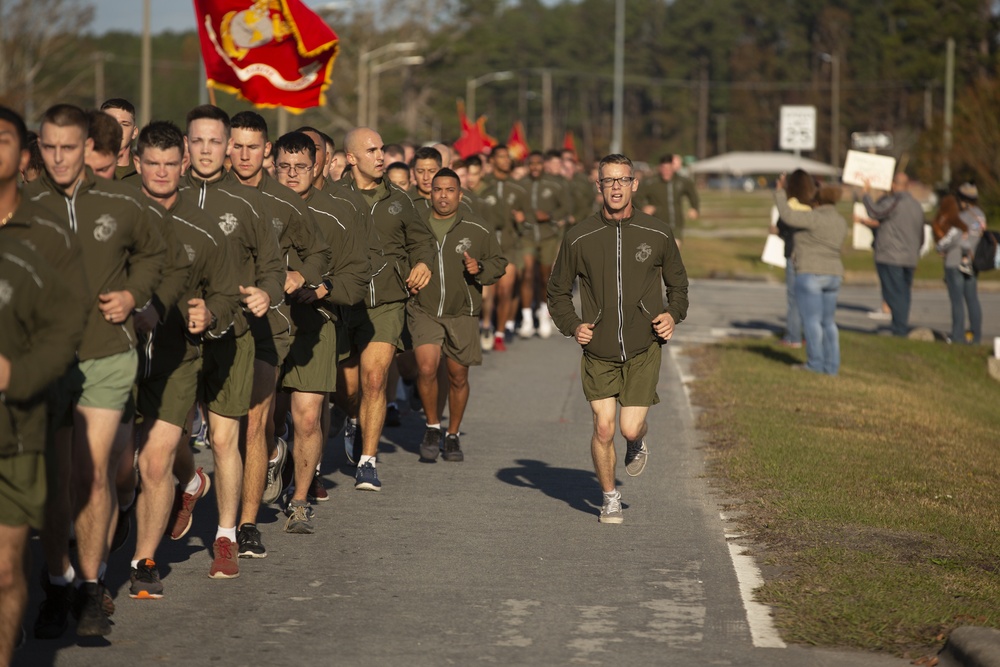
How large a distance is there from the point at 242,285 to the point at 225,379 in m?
0.47

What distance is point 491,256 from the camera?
38.7ft

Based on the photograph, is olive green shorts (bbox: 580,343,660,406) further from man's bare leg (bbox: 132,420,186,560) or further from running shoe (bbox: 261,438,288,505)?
man's bare leg (bbox: 132,420,186,560)

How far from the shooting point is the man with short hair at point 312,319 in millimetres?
8805

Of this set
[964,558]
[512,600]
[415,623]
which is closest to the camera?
[415,623]

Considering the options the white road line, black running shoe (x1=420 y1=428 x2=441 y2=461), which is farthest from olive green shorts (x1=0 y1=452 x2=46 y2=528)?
black running shoe (x1=420 y1=428 x2=441 y2=461)

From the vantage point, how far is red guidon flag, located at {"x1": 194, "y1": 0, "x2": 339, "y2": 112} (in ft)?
44.2

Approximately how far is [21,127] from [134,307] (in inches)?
41.1

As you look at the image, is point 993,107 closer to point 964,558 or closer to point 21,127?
point 964,558

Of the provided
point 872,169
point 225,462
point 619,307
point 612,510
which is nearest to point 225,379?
point 225,462

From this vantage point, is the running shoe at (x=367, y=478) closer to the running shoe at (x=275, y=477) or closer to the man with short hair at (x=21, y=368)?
the running shoe at (x=275, y=477)

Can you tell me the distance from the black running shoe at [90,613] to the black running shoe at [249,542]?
153 centimetres

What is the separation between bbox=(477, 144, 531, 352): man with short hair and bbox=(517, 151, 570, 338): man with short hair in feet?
0.86

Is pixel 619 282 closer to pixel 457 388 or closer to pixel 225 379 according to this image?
pixel 225 379

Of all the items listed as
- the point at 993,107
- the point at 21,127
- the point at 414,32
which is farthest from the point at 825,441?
the point at 414,32
